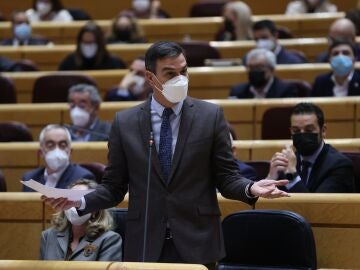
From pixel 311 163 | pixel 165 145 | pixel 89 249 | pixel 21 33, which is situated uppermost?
pixel 21 33

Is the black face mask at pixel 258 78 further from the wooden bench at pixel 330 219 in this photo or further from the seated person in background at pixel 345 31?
the wooden bench at pixel 330 219

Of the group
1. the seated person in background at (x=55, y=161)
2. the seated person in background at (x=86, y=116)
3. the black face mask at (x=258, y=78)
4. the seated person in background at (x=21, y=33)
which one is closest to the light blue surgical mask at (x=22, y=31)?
the seated person in background at (x=21, y=33)

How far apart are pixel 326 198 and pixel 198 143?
0.73 m

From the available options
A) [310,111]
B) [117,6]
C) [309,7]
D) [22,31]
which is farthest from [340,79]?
[117,6]

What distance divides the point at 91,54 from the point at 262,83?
1.33 m

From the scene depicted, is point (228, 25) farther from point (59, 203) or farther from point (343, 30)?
point (59, 203)

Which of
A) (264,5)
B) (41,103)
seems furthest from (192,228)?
(264,5)

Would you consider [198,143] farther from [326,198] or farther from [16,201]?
[16,201]

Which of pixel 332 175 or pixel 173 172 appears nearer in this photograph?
pixel 173 172

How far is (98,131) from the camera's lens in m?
4.59

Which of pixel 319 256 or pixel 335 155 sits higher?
pixel 335 155

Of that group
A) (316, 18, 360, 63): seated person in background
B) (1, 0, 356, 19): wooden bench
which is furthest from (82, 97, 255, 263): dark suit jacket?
(1, 0, 356, 19): wooden bench

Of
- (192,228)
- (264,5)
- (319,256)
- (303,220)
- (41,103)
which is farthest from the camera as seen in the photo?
(264,5)

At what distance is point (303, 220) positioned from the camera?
9.05 ft
